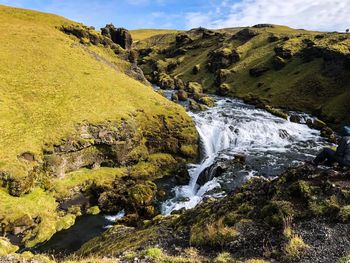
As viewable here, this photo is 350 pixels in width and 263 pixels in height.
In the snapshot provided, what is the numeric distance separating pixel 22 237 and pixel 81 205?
8718 millimetres

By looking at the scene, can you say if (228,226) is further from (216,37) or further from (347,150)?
(216,37)

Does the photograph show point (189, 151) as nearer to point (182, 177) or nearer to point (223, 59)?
point (182, 177)

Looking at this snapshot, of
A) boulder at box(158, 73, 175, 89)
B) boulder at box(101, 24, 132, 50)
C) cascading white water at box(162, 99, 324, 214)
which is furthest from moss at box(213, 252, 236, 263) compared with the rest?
boulder at box(101, 24, 132, 50)

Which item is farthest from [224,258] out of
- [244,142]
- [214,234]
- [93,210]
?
[244,142]

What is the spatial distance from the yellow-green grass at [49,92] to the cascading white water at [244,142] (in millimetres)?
9170

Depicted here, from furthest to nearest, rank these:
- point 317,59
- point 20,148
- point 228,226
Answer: point 317,59 < point 20,148 < point 228,226

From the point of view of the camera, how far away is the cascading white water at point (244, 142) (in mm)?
44919

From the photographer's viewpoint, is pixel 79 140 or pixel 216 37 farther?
pixel 216 37

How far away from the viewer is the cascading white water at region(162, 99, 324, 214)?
147 feet

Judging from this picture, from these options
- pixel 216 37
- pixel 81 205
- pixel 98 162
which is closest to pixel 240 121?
pixel 98 162

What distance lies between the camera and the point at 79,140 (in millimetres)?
46219

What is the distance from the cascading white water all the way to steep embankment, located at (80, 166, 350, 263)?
21.9m

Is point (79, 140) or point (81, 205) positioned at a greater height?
point (79, 140)

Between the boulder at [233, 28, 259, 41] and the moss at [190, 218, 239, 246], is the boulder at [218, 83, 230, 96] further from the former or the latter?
the moss at [190, 218, 239, 246]
